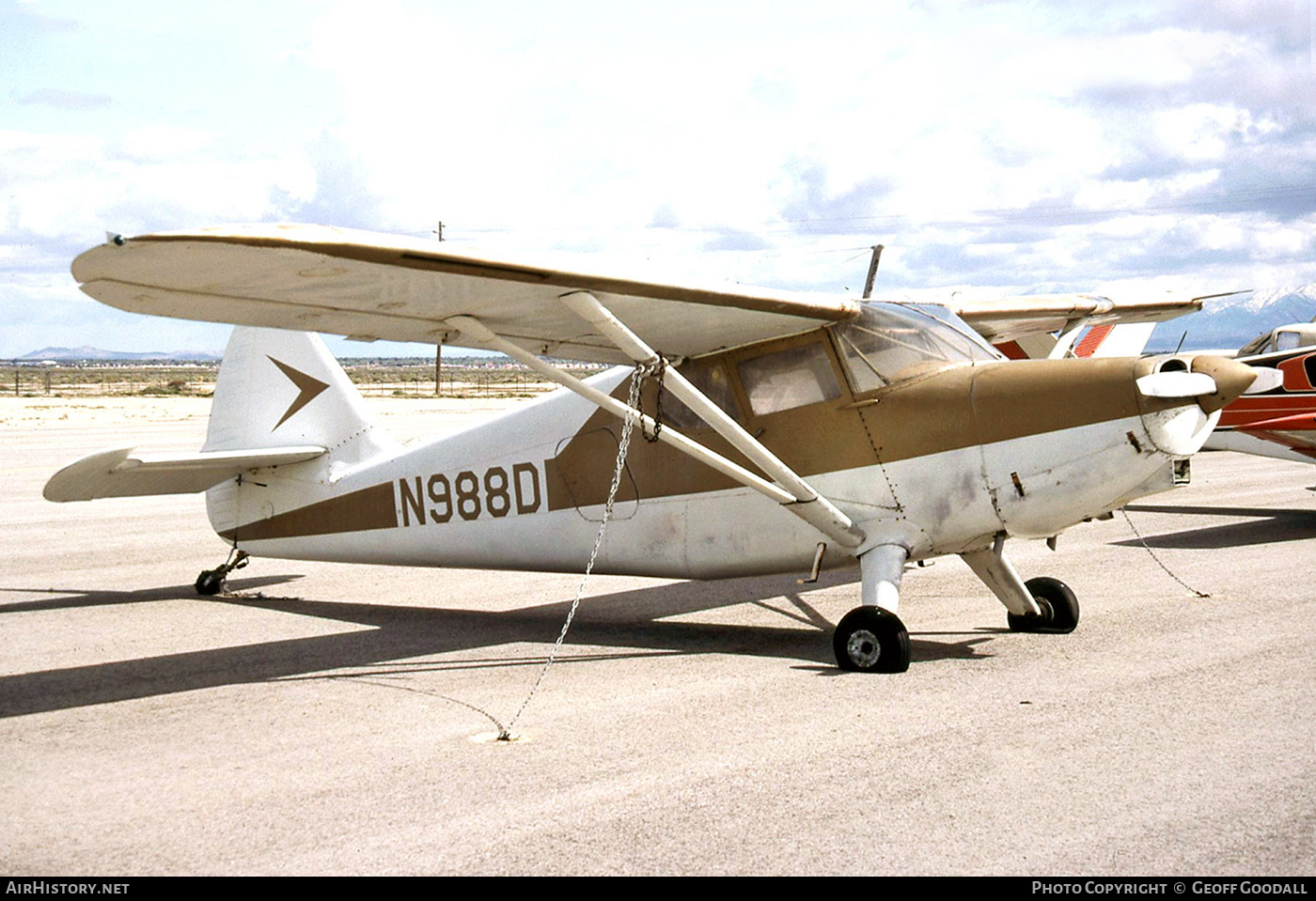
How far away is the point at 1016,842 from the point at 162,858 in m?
2.99

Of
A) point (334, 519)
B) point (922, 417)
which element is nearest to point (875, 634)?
point (922, 417)

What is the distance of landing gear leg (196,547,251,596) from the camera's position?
1110 centimetres

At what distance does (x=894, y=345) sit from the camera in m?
8.03

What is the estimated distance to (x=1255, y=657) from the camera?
7430 millimetres

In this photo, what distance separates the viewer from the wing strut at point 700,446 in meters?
7.35

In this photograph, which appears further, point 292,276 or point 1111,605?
point 1111,605

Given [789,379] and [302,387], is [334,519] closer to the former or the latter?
[302,387]

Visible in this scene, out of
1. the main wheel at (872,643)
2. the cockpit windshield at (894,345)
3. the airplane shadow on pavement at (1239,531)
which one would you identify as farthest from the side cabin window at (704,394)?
the airplane shadow on pavement at (1239,531)

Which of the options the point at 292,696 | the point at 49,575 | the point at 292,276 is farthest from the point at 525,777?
the point at 49,575

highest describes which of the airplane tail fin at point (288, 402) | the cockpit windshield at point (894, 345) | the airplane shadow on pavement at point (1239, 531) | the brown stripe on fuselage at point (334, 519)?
Answer: the cockpit windshield at point (894, 345)

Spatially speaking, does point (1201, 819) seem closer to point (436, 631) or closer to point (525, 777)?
point (525, 777)

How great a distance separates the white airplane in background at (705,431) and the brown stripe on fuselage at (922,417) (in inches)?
0.6

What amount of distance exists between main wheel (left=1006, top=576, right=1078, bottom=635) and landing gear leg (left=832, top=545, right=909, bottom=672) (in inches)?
60.6

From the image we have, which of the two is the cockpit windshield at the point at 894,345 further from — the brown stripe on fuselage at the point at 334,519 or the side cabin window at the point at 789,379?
the brown stripe on fuselage at the point at 334,519
